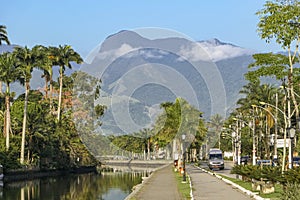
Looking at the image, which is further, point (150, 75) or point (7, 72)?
point (150, 75)

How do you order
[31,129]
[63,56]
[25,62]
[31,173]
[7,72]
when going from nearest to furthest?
[7,72] → [31,173] → [31,129] → [25,62] → [63,56]

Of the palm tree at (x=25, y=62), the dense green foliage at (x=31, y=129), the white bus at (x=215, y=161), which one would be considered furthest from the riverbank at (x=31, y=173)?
the white bus at (x=215, y=161)

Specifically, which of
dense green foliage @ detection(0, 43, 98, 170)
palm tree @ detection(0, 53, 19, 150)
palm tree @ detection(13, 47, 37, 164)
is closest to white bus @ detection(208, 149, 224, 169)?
dense green foliage @ detection(0, 43, 98, 170)

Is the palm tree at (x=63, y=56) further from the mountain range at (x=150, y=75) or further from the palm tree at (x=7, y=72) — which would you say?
the palm tree at (x=7, y=72)

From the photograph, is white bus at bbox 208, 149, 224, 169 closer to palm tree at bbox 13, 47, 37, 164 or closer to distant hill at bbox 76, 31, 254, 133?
distant hill at bbox 76, 31, 254, 133

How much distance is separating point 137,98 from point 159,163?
26.2m

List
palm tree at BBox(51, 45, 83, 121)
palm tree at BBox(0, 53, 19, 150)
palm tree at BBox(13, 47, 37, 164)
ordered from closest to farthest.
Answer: palm tree at BBox(0, 53, 19, 150)
palm tree at BBox(13, 47, 37, 164)
palm tree at BBox(51, 45, 83, 121)

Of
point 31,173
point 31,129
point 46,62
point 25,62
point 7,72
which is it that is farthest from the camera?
point 46,62

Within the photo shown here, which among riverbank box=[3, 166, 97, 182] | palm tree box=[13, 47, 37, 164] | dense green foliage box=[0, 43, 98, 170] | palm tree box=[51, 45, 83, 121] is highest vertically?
palm tree box=[51, 45, 83, 121]

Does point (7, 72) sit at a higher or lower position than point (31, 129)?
higher

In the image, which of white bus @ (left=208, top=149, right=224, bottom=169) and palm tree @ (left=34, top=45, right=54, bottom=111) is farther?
palm tree @ (left=34, top=45, right=54, bottom=111)

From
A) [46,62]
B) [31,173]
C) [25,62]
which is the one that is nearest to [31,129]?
[31,173]

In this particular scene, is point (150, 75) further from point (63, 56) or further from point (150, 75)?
point (63, 56)

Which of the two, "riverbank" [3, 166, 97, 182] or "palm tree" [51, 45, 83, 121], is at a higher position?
"palm tree" [51, 45, 83, 121]
